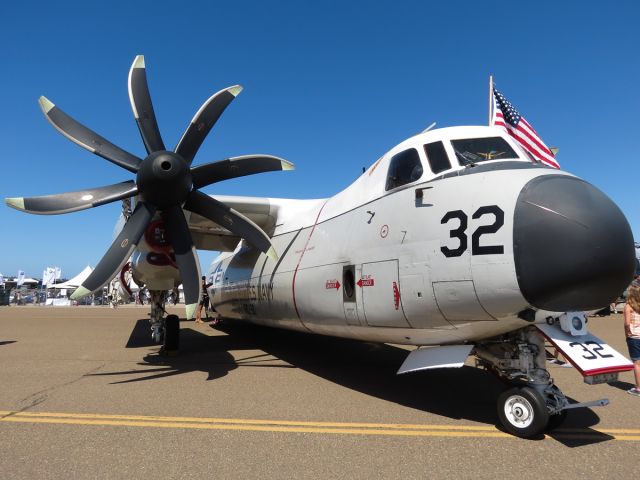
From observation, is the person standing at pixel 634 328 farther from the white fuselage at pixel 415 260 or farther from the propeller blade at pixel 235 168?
the propeller blade at pixel 235 168

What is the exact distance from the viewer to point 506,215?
177 inches

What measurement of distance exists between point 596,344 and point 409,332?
2.05 meters

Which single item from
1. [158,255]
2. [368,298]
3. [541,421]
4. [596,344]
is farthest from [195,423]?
[158,255]

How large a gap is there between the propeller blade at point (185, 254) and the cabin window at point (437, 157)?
4711 millimetres

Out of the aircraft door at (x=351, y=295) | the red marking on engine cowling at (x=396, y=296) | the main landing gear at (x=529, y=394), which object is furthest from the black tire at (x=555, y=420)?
the aircraft door at (x=351, y=295)

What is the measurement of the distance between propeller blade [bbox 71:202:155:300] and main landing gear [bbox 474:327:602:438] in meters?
6.38

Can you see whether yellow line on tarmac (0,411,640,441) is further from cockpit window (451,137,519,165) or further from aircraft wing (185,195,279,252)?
aircraft wing (185,195,279,252)

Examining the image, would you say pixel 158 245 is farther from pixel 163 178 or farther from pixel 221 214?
pixel 163 178

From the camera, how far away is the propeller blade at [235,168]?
9008 millimetres

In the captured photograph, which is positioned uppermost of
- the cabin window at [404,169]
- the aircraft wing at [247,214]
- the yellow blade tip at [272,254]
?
the aircraft wing at [247,214]

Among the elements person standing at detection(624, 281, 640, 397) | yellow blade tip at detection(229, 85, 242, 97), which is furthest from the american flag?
yellow blade tip at detection(229, 85, 242, 97)

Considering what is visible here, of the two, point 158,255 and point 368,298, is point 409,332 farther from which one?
point 158,255

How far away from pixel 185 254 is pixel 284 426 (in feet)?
14.7

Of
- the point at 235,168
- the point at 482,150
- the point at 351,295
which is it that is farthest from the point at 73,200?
the point at 482,150
